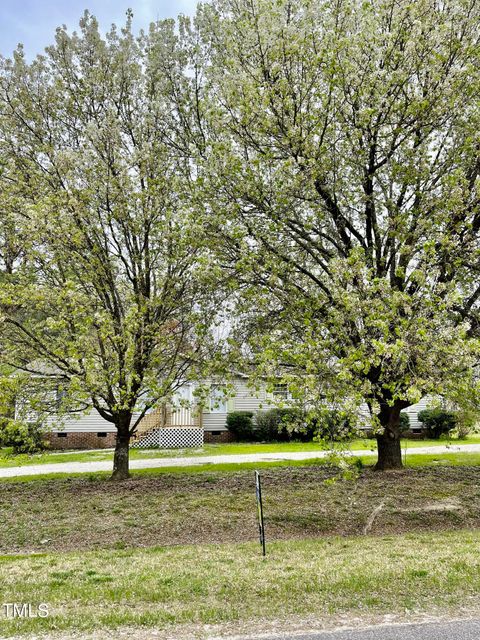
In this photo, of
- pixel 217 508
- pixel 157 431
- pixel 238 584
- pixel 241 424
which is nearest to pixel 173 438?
pixel 157 431

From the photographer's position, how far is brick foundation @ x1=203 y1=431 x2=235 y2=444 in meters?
27.5

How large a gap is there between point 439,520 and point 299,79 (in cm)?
867

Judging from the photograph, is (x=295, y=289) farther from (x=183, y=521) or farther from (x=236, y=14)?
(x=236, y=14)

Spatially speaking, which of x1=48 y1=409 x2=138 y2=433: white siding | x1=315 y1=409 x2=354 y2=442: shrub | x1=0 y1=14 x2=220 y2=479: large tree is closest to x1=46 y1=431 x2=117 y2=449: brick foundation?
x1=48 y1=409 x2=138 y2=433: white siding

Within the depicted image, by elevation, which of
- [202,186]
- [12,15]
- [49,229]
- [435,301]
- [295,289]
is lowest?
[435,301]

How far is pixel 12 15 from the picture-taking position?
1016 cm

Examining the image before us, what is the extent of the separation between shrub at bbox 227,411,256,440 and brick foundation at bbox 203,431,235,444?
377 mm

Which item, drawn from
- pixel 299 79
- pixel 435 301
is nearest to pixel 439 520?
pixel 435 301

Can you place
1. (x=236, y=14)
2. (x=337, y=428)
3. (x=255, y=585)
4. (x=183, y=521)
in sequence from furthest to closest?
(x=236, y=14) < (x=183, y=521) < (x=337, y=428) < (x=255, y=585)

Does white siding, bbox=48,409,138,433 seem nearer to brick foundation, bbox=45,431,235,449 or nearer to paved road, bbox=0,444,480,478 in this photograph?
brick foundation, bbox=45,431,235,449

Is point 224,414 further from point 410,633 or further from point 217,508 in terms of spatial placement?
point 410,633

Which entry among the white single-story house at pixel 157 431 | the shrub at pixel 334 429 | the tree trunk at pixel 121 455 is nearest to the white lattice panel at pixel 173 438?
the white single-story house at pixel 157 431

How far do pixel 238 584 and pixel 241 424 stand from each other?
21.3 m

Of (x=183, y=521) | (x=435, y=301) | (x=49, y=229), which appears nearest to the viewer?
(x=435, y=301)
